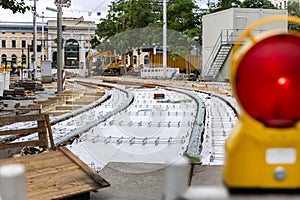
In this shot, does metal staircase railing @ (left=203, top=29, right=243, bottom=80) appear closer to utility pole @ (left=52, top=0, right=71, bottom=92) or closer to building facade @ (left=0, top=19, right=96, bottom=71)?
building facade @ (left=0, top=19, right=96, bottom=71)

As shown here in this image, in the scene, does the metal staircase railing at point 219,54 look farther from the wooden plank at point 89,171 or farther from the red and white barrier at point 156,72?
the wooden plank at point 89,171

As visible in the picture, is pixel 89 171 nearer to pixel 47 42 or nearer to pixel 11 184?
pixel 11 184

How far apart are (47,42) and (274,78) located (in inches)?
2002

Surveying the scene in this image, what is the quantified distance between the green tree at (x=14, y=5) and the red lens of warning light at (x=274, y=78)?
10.8m

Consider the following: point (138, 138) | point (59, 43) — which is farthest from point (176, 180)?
point (59, 43)

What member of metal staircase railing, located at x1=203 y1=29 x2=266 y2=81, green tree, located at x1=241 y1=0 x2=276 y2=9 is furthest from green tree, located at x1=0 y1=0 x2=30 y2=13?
green tree, located at x1=241 y1=0 x2=276 y2=9

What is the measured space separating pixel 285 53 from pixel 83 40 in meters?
40.4

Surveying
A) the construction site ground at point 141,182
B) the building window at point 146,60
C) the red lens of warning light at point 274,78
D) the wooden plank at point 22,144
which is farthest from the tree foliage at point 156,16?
the red lens of warning light at point 274,78

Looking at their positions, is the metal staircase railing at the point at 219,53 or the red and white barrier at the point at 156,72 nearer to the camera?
the metal staircase railing at the point at 219,53

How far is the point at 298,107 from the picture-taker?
1259mm

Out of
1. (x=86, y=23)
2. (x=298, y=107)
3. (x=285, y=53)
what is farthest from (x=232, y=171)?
(x=86, y=23)

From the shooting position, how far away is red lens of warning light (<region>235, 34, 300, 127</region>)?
1243mm

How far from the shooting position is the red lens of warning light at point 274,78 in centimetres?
124

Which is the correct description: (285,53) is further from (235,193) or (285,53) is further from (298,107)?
(235,193)
